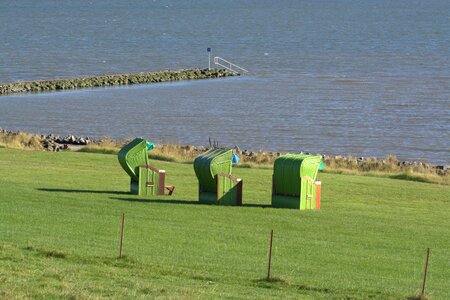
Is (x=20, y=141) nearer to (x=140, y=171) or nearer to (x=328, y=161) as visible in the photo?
(x=328, y=161)

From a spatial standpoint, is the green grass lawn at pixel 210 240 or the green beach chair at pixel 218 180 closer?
the green grass lawn at pixel 210 240

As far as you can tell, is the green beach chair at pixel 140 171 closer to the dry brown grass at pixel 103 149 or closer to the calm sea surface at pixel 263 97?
the dry brown grass at pixel 103 149

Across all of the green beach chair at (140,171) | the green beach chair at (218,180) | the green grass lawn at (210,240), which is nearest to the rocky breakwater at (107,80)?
the green grass lawn at (210,240)

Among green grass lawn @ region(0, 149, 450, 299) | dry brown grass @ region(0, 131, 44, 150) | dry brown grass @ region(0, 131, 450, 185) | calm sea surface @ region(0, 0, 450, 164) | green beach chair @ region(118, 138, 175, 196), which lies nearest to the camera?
green grass lawn @ region(0, 149, 450, 299)

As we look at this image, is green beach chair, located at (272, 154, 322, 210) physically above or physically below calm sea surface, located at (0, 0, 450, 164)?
below

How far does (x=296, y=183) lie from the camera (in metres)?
29.8

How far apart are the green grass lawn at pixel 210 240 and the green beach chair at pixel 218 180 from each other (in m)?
0.59

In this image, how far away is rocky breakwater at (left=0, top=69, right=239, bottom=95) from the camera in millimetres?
85375

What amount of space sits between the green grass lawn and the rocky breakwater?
1913 inches

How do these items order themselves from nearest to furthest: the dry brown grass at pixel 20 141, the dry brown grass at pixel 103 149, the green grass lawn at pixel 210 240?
the green grass lawn at pixel 210 240, the dry brown grass at pixel 103 149, the dry brown grass at pixel 20 141

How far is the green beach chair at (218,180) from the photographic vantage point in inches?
1182

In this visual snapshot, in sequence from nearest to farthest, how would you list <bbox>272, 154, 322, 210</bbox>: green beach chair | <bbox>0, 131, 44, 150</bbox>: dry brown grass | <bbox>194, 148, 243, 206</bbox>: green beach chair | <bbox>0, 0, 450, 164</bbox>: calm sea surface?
<bbox>272, 154, 322, 210</bbox>: green beach chair → <bbox>194, 148, 243, 206</bbox>: green beach chair → <bbox>0, 131, 44, 150</bbox>: dry brown grass → <bbox>0, 0, 450, 164</bbox>: calm sea surface

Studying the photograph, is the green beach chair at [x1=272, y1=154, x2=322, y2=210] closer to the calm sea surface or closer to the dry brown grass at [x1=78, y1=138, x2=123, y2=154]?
the dry brown grass at [x1=78, y1=138, x2=123, y2=154]

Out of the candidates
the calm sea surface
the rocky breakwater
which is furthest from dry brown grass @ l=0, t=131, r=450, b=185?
the rocky breakwater
